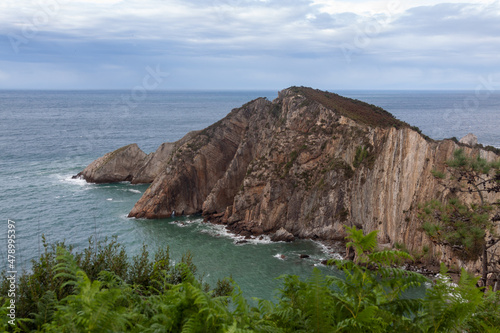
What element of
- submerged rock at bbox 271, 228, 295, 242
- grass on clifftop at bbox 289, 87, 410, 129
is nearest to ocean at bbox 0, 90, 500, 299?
submerged rock at bbox 271, 228, 295, 242

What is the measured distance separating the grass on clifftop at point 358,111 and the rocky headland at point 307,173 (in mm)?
208

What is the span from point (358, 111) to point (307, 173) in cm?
1538

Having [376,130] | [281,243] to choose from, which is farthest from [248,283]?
[376,130]

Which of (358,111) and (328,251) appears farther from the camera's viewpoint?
(358,111)

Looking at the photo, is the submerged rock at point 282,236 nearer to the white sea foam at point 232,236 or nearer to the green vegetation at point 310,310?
the white sea foam at point 232,236

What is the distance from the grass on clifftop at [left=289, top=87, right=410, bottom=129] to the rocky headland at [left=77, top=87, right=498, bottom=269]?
0.21 metres

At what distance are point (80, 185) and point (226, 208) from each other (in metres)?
35.0

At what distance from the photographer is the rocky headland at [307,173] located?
140 ft

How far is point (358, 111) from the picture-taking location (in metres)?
63.9

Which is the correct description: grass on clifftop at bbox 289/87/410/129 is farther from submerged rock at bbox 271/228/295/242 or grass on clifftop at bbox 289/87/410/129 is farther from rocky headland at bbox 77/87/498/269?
submerged rock at bbox 271/228/295/242

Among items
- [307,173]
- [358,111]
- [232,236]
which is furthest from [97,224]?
[358,111]

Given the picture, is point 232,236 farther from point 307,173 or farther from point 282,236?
point 307,173

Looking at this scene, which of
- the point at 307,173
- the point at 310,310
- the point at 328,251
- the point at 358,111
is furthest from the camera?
the point at 358,111

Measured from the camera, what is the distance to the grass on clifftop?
56.1 m
